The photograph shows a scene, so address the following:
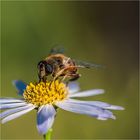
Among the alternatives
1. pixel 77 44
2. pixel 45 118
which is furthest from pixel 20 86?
pixel 77 44

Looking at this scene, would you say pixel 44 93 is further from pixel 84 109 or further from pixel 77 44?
pixel 77 44

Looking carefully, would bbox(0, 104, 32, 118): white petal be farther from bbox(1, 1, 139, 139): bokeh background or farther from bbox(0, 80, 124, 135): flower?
bbox(1, 1, 139, 139): bokeh background

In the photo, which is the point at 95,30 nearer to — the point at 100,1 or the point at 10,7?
the point at 100,1

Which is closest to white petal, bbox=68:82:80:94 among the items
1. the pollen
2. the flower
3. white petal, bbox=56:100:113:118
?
the flower

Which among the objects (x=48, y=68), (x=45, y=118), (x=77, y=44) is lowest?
(x=45, y=118)

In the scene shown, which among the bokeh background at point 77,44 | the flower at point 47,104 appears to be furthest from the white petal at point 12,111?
the bokeh background at point 77,44
